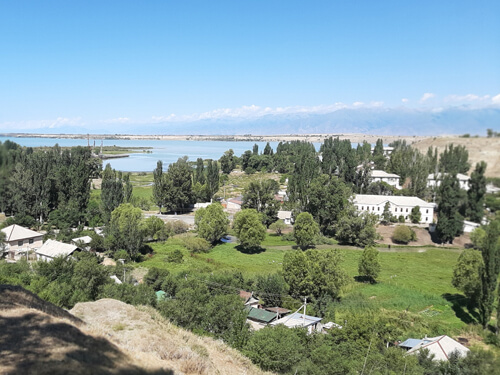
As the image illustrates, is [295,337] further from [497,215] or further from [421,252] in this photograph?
[421,252]

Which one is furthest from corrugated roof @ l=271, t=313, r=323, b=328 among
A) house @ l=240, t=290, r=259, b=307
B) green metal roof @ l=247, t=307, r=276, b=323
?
house @ l=240, t=290, r=259, b=307

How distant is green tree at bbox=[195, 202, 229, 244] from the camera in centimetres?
4003

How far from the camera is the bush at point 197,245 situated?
37531 mm

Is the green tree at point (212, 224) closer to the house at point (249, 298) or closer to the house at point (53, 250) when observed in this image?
the house at point (53, 250)

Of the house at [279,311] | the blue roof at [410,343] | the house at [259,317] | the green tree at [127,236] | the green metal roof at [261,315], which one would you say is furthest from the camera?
the green tree at [127,236]

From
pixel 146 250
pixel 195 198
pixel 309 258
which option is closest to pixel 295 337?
pixel 309 258

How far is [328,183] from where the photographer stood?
48188 mm

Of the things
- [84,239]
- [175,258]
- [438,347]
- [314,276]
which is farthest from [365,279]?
[84,239]

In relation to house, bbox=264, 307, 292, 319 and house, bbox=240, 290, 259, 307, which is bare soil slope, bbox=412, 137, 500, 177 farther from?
house, bbox=240, 290, 259, 307

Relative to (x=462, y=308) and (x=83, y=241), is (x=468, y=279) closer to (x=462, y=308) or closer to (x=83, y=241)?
(x=462, y=308)

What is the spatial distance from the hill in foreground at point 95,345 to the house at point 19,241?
23970 mm

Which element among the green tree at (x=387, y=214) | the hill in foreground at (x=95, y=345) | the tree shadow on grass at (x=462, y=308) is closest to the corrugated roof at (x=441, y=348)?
the tree shadow on grass at (x=462, y=308)

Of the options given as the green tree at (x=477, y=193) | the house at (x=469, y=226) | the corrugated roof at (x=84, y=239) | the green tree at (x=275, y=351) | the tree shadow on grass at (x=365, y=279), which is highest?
the green tree at (x=477, y=193)

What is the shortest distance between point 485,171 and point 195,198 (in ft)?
→ 180
